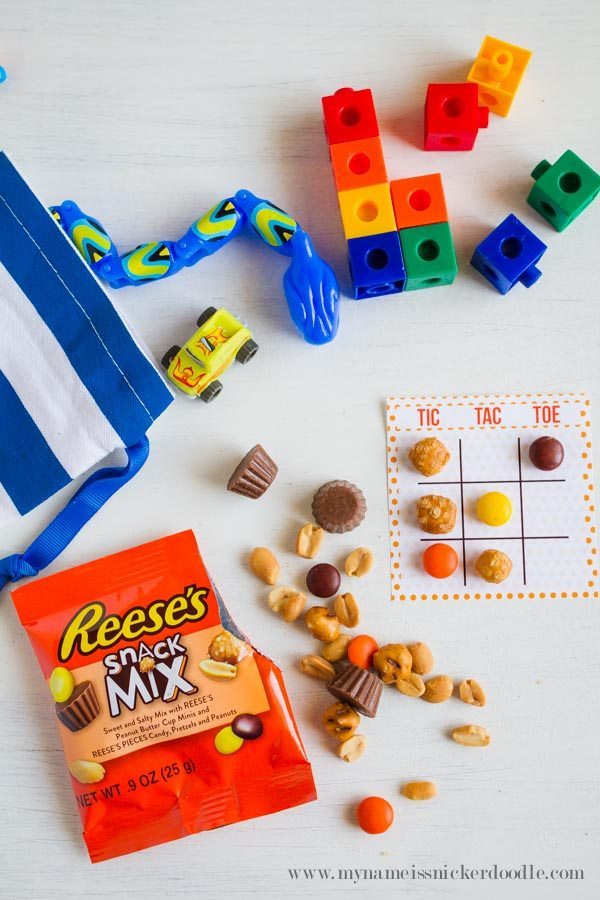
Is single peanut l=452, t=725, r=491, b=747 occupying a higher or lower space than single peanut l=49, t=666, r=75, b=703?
lower

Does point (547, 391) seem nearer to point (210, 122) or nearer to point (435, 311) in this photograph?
point (435, 311)

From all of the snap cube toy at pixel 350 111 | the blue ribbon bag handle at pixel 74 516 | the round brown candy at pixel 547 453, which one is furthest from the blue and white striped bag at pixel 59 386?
the round brown candy at pixel 547 453

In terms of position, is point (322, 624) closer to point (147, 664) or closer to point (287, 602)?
point (287, 602)

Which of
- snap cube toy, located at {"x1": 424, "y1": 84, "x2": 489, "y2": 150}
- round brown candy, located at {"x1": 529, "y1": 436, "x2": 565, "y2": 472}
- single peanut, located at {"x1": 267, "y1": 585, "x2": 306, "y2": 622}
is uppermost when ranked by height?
snap cube toy, located at {"x1": 424, "y1": 84, "x2": 489, "y2": 150}

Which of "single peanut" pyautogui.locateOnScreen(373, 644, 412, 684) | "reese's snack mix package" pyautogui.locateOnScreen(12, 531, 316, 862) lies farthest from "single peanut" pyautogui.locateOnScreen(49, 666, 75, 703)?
"single peanut" pyautogui.locateOnScreen(373, 644, 412, 684)

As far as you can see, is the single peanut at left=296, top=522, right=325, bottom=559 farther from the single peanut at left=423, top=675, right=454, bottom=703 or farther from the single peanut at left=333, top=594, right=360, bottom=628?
the single peanut at left=423, top=675, right=454, bottom=703

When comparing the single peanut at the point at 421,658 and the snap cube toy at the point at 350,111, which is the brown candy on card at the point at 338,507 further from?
the snap cube toy at the point at 350,111
